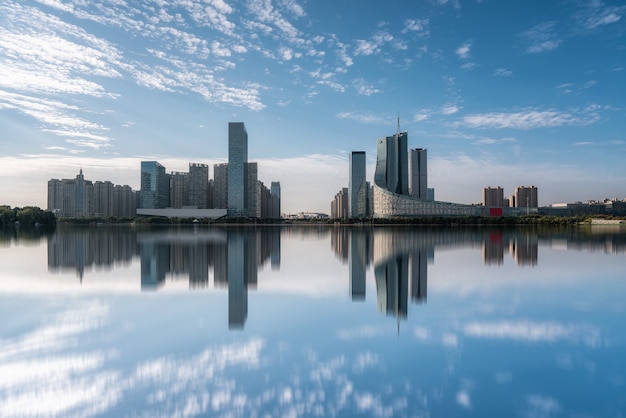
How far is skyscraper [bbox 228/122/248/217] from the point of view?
620 ft

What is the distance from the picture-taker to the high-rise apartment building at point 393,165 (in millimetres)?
176875

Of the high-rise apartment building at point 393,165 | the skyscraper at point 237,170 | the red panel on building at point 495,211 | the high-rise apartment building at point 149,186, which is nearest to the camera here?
the red panel on building at point 495,211

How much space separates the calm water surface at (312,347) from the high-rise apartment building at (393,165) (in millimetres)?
162577

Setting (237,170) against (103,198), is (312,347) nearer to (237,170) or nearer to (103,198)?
(237,170)

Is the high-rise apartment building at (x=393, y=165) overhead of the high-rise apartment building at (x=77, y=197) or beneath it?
overhead

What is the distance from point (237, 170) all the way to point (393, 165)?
71.2m

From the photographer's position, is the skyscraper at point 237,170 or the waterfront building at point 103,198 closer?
the waterfront building at point 103,198

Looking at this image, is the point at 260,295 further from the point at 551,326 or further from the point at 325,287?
the point at 551,326

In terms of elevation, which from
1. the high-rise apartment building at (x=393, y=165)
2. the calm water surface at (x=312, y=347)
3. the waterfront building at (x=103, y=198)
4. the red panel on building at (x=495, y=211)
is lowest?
the calm water surface at (x=312, y=347)

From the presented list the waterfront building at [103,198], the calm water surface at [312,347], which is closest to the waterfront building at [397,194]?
the waterfront building at [103,198]

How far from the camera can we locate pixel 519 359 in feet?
27.3

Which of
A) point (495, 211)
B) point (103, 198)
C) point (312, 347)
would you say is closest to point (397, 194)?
point (495, 211)

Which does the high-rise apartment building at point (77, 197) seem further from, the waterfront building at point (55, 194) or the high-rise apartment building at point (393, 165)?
the high-rise apartment building at point (393, 165)

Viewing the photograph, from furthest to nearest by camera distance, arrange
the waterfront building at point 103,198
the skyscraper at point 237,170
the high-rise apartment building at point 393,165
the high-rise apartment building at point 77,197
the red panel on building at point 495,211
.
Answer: the skyscraper at point 237,170, the waterfront building at point 103,198, the high-rise apartment building at point 77,197, the high-rise apartment building at point 393,165, the red panel on building at point 495,211
